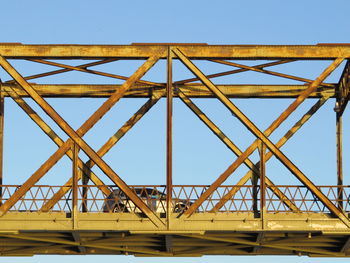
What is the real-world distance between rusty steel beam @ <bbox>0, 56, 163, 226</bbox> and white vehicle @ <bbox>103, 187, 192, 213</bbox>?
0.57 m

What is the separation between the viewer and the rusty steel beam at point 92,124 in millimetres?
44969

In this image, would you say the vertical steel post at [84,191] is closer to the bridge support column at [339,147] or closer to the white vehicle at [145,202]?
the white vehicle at [145,202]

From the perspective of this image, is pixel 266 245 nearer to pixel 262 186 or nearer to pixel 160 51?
pixel 262 186

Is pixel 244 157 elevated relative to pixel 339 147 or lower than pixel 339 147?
lower

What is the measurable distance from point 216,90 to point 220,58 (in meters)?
1.30

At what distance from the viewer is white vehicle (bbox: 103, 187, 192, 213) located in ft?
151

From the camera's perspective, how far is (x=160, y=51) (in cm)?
4612

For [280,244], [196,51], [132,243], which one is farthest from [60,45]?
[280,244]

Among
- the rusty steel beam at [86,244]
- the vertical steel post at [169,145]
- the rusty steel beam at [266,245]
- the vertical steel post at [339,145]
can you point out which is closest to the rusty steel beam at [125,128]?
the rusty steel beam at [86,244]

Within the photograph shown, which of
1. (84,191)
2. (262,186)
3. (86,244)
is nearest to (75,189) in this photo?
(86,244)

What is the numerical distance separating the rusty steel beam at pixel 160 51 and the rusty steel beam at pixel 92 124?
1.51 ft

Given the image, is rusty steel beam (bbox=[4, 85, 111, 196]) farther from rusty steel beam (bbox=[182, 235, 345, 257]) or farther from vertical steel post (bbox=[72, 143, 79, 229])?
rusty steel beam (bbox=[182, 235, 345, 257])

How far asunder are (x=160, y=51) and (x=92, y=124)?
3.49 metres

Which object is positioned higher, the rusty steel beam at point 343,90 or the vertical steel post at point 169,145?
the rusty steel beam at point 343,90
